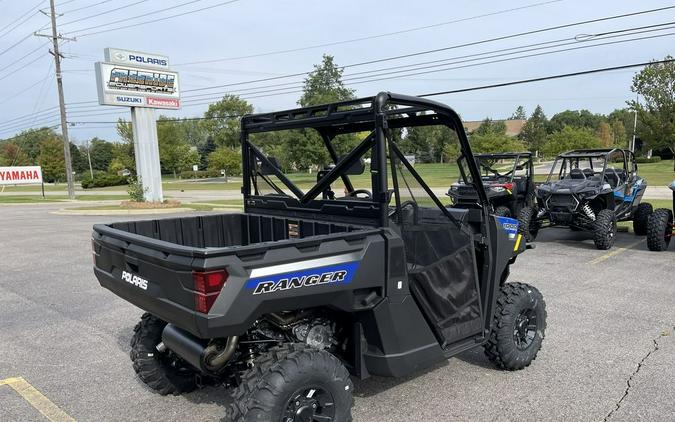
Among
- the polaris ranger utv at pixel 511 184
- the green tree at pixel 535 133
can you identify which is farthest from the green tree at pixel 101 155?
the polaris ranger utv at pixel 511 184

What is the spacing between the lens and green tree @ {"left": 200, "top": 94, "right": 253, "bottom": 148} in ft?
238

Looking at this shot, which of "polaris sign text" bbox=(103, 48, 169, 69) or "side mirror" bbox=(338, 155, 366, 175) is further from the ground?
"polaris sign text" bbox=(103, 48, 169, 69)

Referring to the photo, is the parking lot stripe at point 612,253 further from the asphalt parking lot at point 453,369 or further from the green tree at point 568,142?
the green tree at point 568,142

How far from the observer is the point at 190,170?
73.3 meters

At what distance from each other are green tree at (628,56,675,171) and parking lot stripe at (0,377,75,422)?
4023 cm

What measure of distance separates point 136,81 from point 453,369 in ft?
71.1

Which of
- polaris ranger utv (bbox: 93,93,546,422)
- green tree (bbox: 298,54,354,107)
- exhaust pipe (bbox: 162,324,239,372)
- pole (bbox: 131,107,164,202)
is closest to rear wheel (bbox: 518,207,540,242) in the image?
polaris ranger utv (bbox: 93,93,546,422)

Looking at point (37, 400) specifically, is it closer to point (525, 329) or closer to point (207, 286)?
point (207, 286)

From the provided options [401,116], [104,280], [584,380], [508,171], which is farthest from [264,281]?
[508,171]

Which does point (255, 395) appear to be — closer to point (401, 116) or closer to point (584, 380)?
point (401, 116)

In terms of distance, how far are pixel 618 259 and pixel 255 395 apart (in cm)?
822

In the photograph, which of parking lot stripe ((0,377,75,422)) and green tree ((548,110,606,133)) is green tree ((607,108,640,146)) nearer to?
green tree ((548,110,606,133))

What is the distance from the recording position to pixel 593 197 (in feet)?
32.4

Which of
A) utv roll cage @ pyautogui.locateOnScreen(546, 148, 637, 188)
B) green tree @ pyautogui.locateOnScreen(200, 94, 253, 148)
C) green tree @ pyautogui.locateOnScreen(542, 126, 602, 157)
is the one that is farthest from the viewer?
green tree @ pyautogui.locateOnScreen(200, 94, 253, 148)
